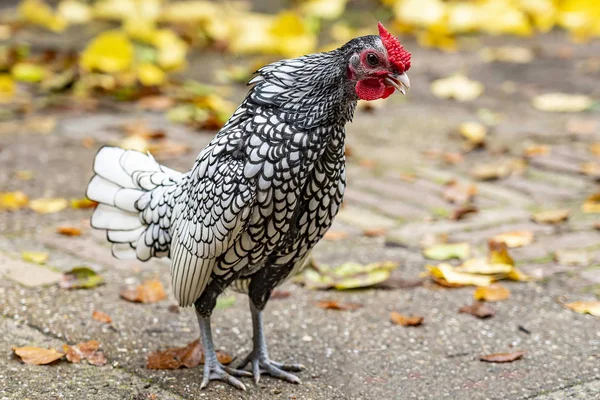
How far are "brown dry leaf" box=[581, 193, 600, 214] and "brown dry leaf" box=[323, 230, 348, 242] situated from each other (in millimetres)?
1327

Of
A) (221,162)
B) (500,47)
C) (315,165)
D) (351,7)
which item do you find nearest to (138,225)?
(221,162)

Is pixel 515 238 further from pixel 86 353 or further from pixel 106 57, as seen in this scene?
pixel 106 57

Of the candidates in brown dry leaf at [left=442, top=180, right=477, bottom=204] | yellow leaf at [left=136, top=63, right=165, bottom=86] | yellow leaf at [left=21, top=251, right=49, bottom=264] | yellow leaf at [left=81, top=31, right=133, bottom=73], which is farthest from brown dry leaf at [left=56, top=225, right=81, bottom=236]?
yellow leaf at [left=81, top=31, right=133, bottom=73]

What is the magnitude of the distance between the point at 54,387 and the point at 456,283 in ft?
5.98

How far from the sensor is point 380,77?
274cm

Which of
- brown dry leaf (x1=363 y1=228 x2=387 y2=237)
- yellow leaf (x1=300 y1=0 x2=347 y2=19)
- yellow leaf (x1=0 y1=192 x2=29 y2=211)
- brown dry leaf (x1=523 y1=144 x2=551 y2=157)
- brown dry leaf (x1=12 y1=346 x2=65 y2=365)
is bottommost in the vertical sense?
yellow leaf (x1=0 y1=192 x2=29 y2=211)

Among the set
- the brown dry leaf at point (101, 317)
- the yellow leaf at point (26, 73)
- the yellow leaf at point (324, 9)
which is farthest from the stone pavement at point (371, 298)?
the yellow leaf at point (324, 9)

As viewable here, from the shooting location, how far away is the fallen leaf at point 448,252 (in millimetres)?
4207

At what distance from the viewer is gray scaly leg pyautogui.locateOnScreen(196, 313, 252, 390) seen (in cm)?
304

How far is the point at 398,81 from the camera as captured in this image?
108 inches

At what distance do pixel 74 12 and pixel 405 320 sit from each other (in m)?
6.13

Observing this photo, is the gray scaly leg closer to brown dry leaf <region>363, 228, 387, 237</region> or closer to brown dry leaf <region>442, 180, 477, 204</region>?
brown dry leaf <region>363, 228, 387, 237</region>

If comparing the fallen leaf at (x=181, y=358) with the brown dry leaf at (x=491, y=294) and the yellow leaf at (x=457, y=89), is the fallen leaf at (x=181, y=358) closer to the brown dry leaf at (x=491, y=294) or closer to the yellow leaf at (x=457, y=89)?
the brown dry leaf at (x=491, y=294)

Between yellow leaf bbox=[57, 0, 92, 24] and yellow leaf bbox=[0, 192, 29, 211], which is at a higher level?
yellow leaf bbox=[57, 0, 92, 24]
